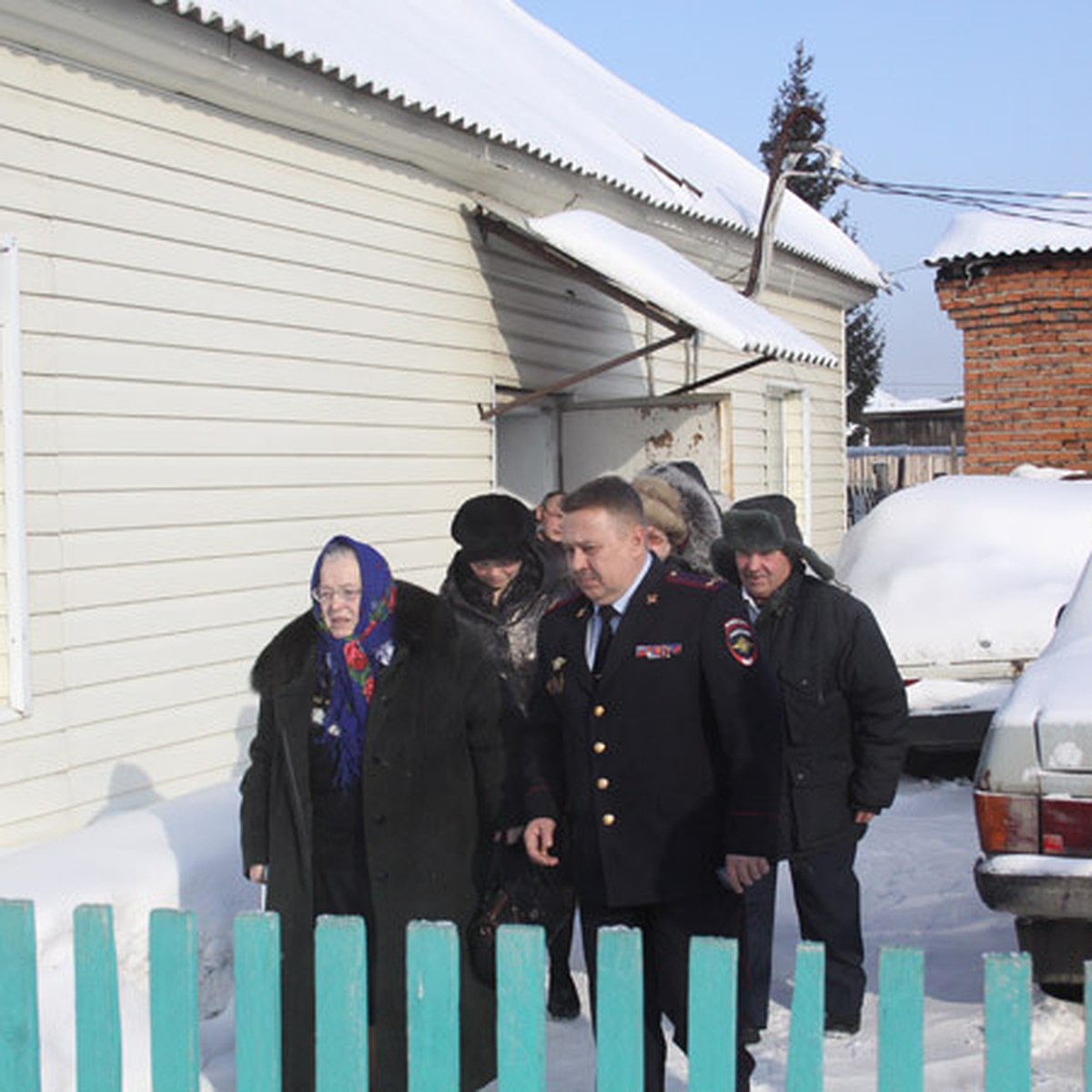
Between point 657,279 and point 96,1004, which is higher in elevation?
point 657,279

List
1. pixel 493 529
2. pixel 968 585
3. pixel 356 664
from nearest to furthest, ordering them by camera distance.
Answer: pixel 356 664 → pixel 493 529 → pixel 968 585

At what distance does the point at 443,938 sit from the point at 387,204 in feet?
19.0

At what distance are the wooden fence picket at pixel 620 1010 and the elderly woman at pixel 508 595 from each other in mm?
1927

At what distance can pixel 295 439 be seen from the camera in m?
6.97

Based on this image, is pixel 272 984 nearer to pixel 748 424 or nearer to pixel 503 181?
pixel 503 181

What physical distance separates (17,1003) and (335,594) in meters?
1.17

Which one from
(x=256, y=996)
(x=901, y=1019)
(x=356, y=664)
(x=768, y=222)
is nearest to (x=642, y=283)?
(x=768, y=222)

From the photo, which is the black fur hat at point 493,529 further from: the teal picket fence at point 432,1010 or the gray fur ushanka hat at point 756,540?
the teal picket fence at point 432,1010

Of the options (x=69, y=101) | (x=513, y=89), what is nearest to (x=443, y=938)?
(x=69, y=101)

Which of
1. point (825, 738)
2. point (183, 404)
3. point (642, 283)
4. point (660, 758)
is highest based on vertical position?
point (642, 283)

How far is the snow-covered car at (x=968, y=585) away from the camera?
6707 mm

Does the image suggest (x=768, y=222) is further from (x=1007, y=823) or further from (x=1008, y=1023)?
(x=1008, y=1023)

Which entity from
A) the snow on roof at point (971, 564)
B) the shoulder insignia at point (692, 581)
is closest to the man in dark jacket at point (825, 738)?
the shoulder insignia at point (692, 581)

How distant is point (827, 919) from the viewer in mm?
4375
